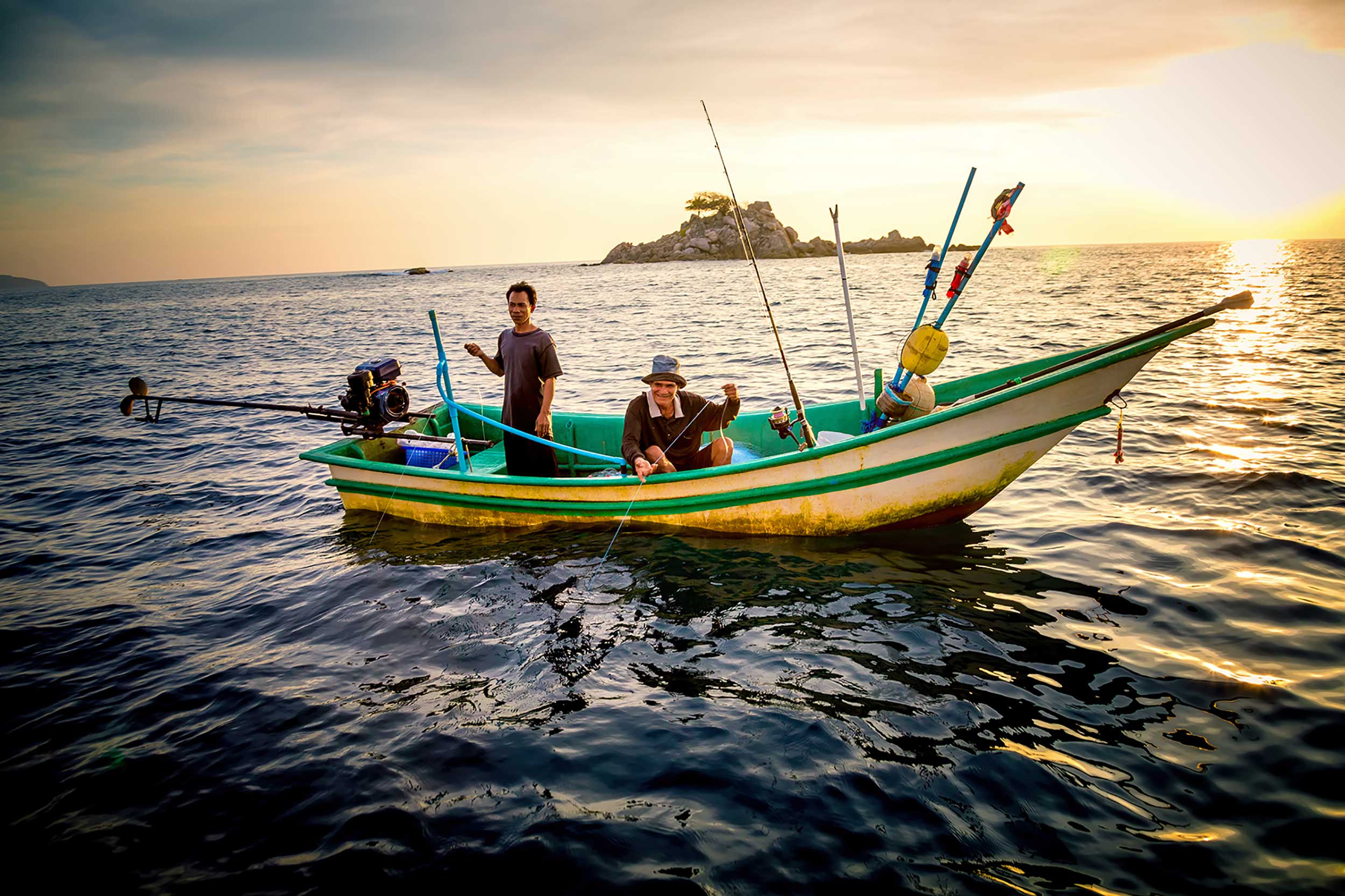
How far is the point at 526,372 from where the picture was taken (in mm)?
7195

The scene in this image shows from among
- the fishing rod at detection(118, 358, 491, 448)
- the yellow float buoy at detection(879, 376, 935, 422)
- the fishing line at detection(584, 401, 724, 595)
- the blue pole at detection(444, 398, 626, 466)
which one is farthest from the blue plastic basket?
the yellow float buoy at detection(879, 376, 935, 422)

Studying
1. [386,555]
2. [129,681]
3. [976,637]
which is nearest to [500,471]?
[386,555]

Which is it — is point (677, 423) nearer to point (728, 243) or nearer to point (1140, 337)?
point (1140, 337)

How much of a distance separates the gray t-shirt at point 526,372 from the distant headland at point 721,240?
12423cm

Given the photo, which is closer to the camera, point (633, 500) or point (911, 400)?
point (911, 400)

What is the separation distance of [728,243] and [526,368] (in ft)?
434

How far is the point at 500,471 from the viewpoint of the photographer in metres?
8.50

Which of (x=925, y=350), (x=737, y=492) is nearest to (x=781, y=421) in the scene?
(x=737, y=492)

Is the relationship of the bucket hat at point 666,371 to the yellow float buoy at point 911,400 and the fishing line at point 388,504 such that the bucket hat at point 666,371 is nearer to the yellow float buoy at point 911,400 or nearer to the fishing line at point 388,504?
the yellow float buoy at point 911,400

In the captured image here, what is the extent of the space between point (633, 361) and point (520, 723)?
54.6 feet

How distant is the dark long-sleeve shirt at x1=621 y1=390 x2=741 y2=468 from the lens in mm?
7113

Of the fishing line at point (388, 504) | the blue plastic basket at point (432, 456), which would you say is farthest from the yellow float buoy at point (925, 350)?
the fishing line at point (388, 504)

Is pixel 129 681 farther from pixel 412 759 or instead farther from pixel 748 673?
pixel 748 673

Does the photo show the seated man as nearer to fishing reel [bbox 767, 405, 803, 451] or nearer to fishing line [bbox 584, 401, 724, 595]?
fishing line [bbox 584, 401, 724, 595]
